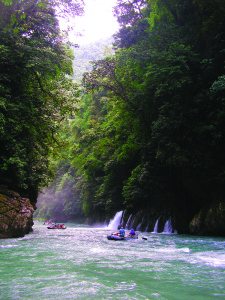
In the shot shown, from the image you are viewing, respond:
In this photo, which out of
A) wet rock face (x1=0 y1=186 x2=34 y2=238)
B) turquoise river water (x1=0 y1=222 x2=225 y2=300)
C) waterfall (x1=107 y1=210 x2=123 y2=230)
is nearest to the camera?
Answer: turquoise river water (x1=0 y1=222 x2=225 y2=300)

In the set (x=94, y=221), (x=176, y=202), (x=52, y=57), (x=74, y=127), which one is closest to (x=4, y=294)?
(x=52, y=57)

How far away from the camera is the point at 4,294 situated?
11.5 ft

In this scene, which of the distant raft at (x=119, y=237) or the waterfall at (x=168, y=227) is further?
the waterfall at (x=168, y=227)

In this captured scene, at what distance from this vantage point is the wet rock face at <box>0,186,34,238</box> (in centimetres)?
1030

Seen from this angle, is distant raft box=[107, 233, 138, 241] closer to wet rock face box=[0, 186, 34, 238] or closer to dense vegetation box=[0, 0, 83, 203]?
wet rock face box=[0, 186, 34, 238]

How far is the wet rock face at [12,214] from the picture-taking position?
406 inches

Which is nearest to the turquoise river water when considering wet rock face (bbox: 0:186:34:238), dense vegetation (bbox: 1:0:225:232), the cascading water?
wet rock face (bbox: 0:186:34:238)

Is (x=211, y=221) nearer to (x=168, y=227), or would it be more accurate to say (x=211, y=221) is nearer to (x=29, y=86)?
(x=168, y=227)

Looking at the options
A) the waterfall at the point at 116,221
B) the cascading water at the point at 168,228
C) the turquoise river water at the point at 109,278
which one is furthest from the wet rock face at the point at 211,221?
the waterfall at the point at 116,221

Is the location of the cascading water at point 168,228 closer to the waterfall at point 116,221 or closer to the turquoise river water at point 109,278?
the waterfall at point 116,221

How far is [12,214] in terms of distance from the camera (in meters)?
10.6

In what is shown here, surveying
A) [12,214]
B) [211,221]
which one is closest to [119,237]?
[211,221]

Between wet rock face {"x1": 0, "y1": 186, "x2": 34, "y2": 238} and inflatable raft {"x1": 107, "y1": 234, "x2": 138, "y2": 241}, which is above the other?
wet rock face {"x1": 0, "y1": 186, "x2": 34, "y2": 238}

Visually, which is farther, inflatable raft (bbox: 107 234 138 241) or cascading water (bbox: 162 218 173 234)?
cascading water (bbox: 162 218 173 234)
